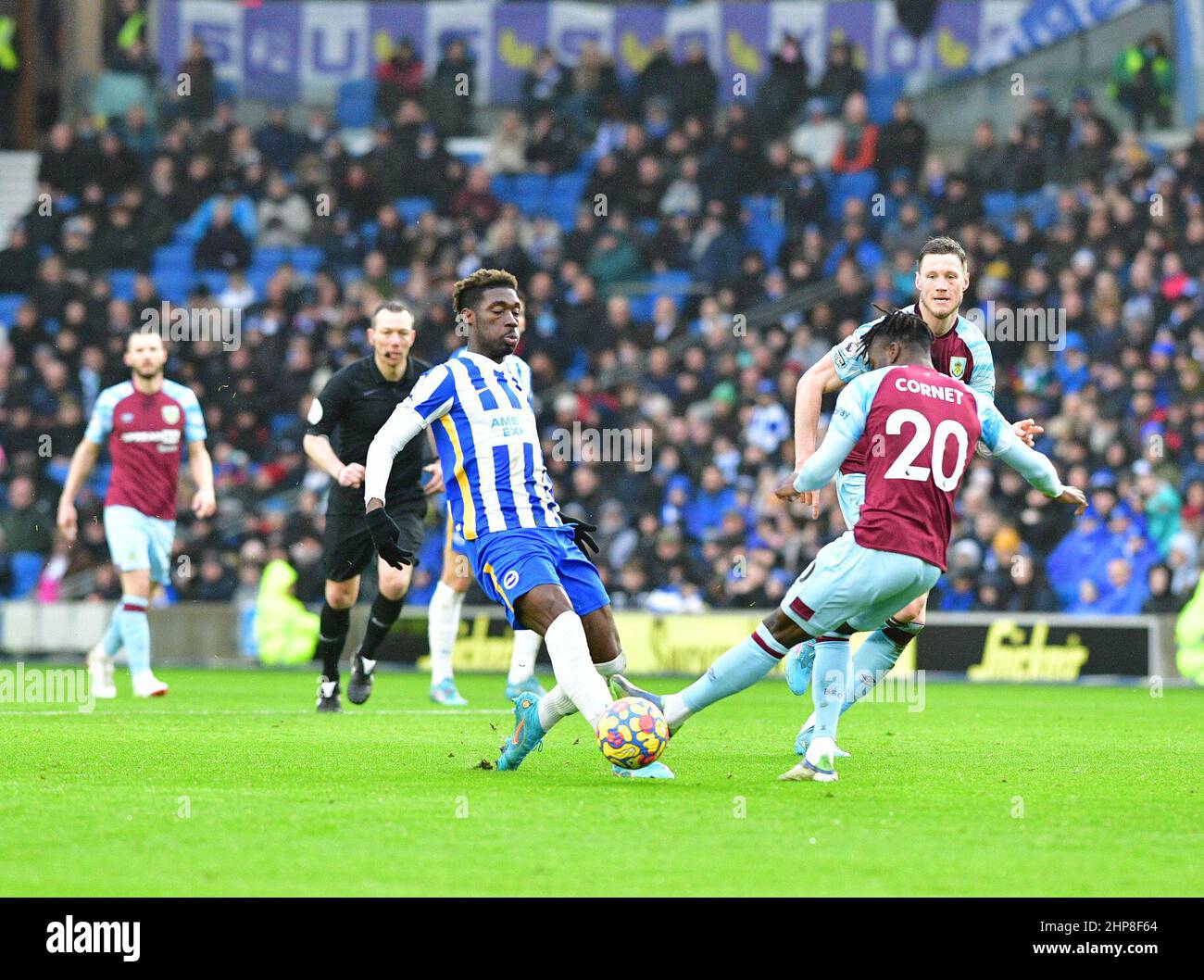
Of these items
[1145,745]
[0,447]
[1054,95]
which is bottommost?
[1145,745]

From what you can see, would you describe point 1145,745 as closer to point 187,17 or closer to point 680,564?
point 680,564

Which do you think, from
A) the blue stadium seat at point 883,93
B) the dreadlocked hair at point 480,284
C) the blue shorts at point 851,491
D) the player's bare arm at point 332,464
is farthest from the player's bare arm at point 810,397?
the blue stadium seat at point 883,93

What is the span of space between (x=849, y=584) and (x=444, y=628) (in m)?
6.30

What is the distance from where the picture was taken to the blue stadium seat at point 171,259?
2509 centimetres

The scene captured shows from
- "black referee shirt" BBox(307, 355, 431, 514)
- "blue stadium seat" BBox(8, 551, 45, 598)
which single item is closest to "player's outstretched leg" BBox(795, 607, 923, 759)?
"black referee shirt" BBox(307, 355, 431, 514)

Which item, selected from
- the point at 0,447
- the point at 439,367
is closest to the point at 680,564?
the point at 0,447

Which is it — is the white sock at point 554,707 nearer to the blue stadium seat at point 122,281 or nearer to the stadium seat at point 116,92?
the blue stadium seat at point 122,281

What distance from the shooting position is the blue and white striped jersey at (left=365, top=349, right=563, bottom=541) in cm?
798

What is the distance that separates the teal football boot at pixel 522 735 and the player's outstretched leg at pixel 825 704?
1067 millimetres

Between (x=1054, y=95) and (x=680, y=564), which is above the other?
(x=1054, y=95)

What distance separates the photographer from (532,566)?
25.6 ft

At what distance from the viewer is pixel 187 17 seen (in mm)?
28125

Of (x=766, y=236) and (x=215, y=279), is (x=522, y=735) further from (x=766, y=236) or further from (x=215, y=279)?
(x=215, y=279)
